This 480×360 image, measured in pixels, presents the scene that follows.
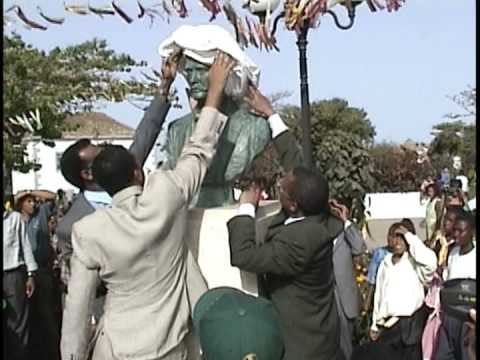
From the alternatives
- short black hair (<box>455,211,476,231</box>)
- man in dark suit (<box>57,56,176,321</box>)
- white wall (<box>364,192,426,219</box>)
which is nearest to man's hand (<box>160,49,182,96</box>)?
man in dark suit (<box>57,56,176,321</box>)

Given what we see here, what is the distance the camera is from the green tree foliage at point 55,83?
55.8ft

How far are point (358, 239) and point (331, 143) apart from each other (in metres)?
4.07

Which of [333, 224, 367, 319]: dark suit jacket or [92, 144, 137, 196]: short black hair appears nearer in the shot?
[92, 144, 137, 196]: short black hair

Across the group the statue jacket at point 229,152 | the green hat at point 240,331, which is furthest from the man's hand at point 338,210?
the green hat at point 240,331

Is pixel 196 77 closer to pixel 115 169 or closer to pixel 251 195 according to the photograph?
pixel 251 195

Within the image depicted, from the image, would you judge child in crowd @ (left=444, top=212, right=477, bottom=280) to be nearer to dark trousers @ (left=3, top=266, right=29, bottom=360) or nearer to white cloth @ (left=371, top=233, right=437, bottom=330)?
white cloth @ (left=371, top=233, right=437, bottom=330)

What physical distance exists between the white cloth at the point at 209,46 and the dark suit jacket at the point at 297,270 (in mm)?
325

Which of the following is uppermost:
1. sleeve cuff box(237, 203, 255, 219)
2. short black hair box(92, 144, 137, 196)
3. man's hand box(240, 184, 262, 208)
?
short black hair box(92, 144, 137, 196)

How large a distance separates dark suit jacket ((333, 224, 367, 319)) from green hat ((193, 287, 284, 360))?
3.66 metres

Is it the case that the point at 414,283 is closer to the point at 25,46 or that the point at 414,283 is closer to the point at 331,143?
the point at 331,143

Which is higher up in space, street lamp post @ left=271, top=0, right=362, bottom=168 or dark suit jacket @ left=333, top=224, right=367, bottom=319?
street lamp post @ left=271, top=0, right=362, bottom=168

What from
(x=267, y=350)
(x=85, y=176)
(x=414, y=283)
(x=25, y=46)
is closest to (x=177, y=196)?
(x=85, y=176)

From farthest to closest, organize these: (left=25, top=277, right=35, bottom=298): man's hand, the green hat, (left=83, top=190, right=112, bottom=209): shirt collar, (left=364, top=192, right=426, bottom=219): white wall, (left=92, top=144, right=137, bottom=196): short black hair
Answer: (left=364, top=192, right=426, bottom=219): white wall, (left=25, top=277, right=35, bottom=298): man's hand, (left=83, top=190, right=112, bottom=209): shirt collar, (left=92, top=144, right=137, bottom=196): short black hair, the green hat

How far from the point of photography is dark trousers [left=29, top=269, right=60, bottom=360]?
847 cm
